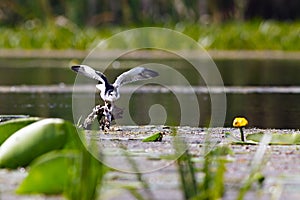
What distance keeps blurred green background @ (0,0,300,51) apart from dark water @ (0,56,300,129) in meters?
4.70

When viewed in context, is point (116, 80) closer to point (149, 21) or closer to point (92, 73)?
point (92, 73)

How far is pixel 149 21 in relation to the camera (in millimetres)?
27609

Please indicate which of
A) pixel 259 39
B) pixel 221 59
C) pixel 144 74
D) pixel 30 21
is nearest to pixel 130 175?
pixel 144 74

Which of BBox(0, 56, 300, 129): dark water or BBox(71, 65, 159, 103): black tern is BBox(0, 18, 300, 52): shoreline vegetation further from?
BBox(71, 65, 159, 103): black tern

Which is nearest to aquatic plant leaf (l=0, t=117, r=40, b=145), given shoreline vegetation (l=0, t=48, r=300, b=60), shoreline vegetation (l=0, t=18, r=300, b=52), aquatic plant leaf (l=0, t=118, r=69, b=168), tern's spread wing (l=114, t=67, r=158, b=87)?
aquatic plant leaf (l=0, t=118, r=69, b=168)

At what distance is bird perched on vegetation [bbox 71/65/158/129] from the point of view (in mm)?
6727

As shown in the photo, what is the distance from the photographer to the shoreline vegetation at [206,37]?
23.1m

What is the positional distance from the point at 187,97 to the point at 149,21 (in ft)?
52.6

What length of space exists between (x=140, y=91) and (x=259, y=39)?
35.8ft

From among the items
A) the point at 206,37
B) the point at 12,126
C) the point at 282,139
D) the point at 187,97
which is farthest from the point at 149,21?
the point at 12,126

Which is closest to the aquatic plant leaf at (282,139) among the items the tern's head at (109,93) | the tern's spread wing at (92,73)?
the tern's head at (109,93)

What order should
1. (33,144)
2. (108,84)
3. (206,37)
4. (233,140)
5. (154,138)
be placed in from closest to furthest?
(33,144), (154,138), (233,140), (108,84), (206,37)

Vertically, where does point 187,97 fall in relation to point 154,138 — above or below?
below

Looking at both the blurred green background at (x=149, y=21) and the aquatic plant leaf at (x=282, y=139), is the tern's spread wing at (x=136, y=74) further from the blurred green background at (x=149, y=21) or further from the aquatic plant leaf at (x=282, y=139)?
the blurred green background at (x=149, y=21)
